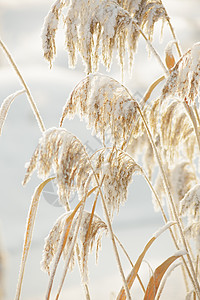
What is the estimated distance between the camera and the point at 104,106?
2.53 ft

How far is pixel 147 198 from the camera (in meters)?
6.30

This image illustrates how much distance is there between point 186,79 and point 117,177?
20 cm

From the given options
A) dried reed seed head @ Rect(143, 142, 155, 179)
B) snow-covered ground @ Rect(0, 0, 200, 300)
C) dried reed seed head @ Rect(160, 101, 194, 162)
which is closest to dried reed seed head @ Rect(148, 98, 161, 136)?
dried reed seed head @ Rect(160, 101, 194, 162)

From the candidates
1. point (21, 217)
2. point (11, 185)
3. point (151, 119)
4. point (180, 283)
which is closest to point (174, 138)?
point (151, 119)

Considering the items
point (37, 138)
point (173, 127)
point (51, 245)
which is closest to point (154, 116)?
point (173, 127)

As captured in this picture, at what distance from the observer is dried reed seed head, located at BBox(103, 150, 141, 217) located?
2.56ft

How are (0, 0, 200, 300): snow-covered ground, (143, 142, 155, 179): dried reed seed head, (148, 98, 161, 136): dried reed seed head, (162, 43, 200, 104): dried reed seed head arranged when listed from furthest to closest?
(0, 0, 200, 300): snow-covered ground, (143, 142, 155, 179): dried reed seed head, (148, 98, 161, 136): dried reed seed head, (162, 43, 200, 104): dried reed seed head

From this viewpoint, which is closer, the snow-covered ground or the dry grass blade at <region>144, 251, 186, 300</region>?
the dry grass blade at <region>144, 251, 186, 300</region>

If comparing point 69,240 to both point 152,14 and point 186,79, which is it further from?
point 152,14

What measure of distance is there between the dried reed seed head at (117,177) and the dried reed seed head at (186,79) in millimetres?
137

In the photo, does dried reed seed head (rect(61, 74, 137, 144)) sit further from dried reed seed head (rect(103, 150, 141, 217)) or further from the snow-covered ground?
the snow-covered ground

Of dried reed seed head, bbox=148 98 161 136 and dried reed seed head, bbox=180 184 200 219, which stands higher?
dried reed seed head, bbox=148 98 161 136

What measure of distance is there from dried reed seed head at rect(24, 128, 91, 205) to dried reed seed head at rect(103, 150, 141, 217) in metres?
0.04

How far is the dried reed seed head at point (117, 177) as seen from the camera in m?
0.78
